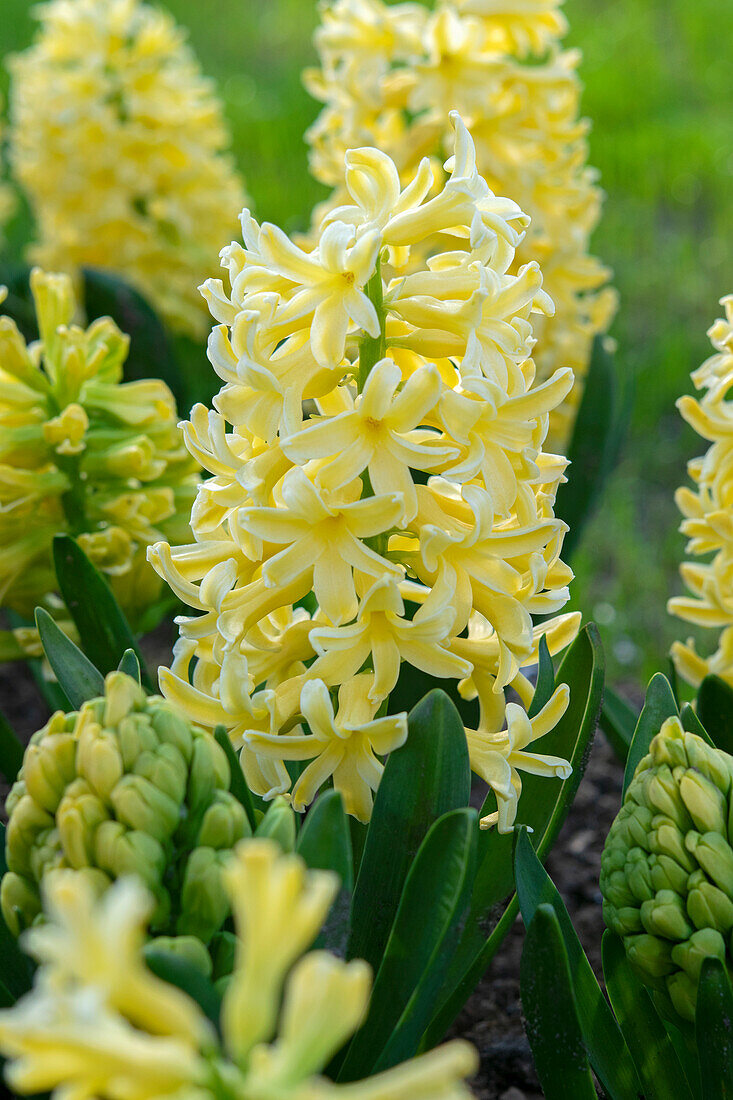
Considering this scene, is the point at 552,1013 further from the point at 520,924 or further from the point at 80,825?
the point at 520,924

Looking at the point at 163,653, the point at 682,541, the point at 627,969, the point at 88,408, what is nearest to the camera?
the point at 627,969

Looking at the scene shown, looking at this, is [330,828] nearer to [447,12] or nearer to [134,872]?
[134,872]

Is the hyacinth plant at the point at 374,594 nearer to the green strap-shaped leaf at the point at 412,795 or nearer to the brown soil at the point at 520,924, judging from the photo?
the green strap-shaped leaf at the point at 412,795

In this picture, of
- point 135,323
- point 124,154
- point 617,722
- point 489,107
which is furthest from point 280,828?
point 124,154

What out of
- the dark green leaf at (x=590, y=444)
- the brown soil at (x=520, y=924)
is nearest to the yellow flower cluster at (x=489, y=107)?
the dark green leaf at (x=590, y=444)

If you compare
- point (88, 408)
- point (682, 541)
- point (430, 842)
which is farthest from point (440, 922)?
point (682, 541)
